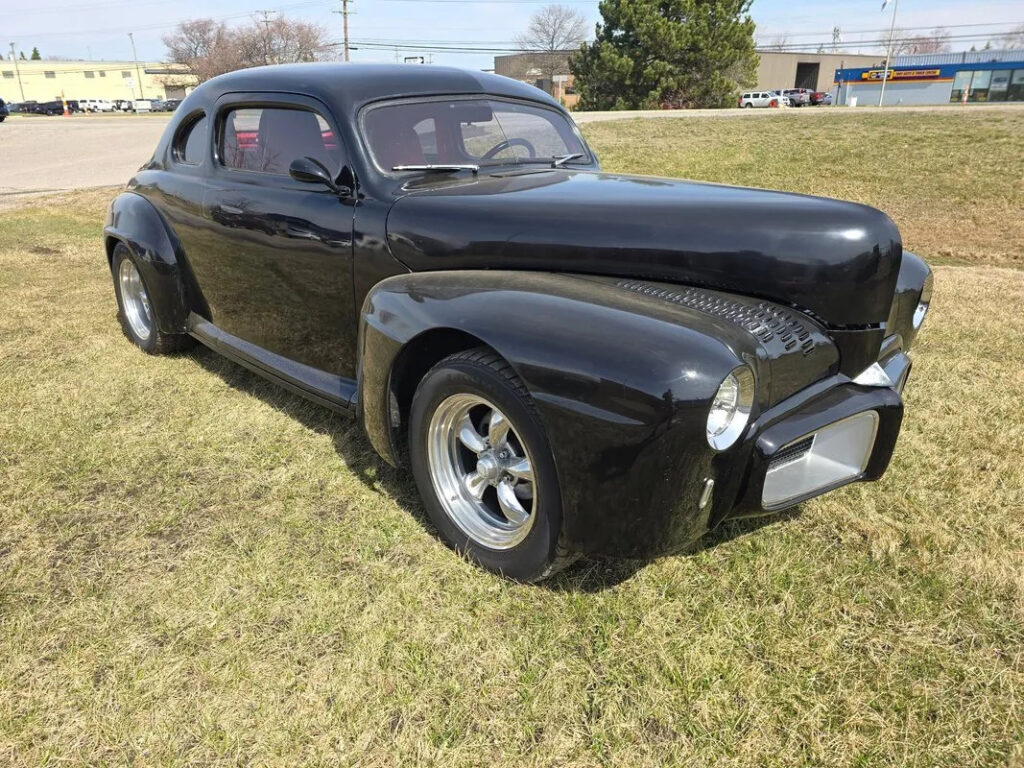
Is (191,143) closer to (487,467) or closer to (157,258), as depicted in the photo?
(157,258)

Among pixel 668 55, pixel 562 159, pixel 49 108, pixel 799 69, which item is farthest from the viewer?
pixel 799 69

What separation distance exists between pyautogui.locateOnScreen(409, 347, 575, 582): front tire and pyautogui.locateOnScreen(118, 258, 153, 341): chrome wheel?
2807 millimetres

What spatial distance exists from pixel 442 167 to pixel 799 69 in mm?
73962

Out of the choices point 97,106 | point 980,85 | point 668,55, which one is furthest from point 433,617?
point 97,106

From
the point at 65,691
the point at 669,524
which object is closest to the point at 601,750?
the point at 669,524

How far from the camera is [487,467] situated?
2.34m

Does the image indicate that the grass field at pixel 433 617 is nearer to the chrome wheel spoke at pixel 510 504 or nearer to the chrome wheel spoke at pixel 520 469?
the chrome wheel spoke at pixel 510 504

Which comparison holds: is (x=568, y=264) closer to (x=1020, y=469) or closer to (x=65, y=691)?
(x=65, y=691)

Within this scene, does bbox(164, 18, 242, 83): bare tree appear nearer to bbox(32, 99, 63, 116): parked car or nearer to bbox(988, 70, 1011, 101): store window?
bbox(32, 99, 63, 116): parked car

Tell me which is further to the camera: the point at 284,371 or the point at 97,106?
the point at 97,106

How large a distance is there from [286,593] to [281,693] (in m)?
0.43

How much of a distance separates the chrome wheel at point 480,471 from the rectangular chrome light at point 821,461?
0.72 meters

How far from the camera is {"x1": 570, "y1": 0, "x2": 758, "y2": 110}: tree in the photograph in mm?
29484

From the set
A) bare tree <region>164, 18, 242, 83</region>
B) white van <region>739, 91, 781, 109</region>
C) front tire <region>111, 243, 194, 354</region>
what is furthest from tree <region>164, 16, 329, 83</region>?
front tire <region>111, 243, 194, 354</region>
